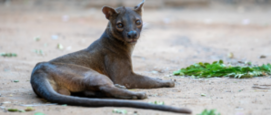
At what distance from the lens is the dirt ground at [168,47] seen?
13.4 ft

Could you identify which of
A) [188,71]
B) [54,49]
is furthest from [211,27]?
[188,71]

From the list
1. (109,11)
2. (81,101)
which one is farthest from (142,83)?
(81,101)

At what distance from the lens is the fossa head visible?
5.17m

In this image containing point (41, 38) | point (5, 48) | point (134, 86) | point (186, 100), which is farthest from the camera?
point (41, 38)

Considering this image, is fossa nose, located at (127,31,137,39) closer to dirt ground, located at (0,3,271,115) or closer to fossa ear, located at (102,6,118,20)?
fossa ear, located at (102,6,118,20)

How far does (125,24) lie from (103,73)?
833 millimetres

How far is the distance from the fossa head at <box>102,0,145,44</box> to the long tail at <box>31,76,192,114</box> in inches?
59.3

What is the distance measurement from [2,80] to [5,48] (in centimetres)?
380

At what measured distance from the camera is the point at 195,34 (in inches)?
477

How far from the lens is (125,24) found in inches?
206

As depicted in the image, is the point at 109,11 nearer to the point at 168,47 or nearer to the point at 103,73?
the point at 103,73

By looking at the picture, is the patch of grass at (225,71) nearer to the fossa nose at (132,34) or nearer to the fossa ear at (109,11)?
the fossa nose at (132,34)

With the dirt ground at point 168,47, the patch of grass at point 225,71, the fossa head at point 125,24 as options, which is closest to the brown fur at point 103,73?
the fossa head at point 125,24

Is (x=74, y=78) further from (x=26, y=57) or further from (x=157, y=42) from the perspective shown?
(x=157, y=42)
